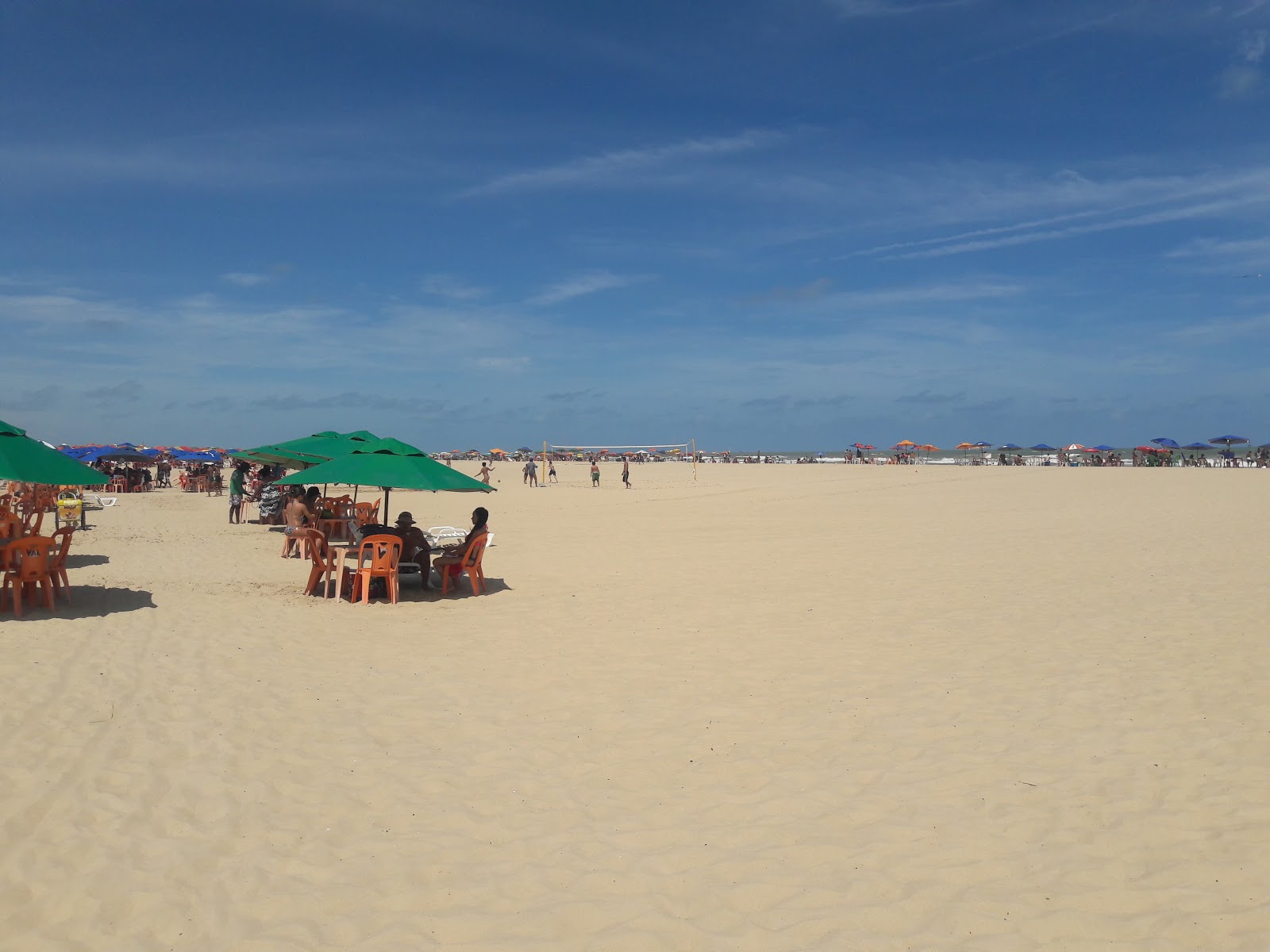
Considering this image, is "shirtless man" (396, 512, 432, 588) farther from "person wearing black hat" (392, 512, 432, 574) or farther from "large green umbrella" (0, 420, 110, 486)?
"large green umbrella" (0, 420, 110, 486)

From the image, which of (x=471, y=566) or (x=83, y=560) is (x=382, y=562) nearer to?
(x=471, y=566)

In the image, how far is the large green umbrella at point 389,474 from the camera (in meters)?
9.02

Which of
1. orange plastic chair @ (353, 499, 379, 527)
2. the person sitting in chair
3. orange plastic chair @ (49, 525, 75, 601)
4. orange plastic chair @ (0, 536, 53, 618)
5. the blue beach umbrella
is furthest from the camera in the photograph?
the blue beach umbrella

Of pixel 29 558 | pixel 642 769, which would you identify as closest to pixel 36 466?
pixel 29 558

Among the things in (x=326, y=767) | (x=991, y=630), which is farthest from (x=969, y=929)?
(x=991, y=630)

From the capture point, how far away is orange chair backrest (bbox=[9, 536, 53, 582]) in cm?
774

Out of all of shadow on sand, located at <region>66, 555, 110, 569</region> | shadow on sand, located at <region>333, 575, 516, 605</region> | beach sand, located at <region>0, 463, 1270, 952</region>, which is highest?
shadow on sand, located at <region>66, 555, 110, 569</region>

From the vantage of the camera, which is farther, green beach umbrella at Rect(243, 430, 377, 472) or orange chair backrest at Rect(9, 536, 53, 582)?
green beach umbrella at Rect(243, 430, 377, 472)

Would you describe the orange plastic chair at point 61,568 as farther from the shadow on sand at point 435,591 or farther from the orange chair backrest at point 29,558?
the shadow on sand at point 435,591

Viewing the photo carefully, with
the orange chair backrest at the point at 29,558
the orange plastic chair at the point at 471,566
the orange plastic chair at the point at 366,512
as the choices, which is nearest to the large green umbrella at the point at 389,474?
the orange plastic chair at the point at 471,566

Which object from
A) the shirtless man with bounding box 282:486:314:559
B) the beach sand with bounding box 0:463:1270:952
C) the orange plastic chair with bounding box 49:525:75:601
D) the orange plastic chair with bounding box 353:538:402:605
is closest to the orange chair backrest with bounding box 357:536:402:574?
the orange plastic chair with bounding box 353:538:402:605

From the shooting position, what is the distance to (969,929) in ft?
10.2

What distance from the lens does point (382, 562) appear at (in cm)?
916

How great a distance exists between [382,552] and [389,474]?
82 cm
